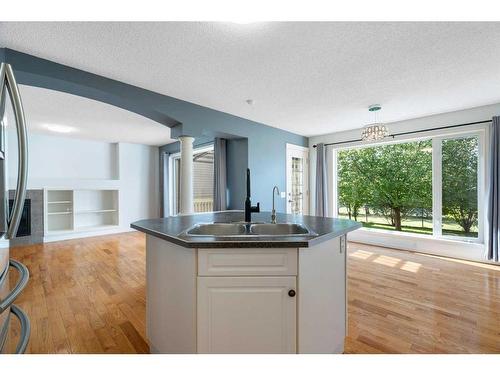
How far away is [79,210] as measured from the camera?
576 centimetres

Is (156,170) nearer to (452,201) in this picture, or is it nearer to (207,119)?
(207,119)

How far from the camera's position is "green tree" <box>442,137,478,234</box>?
149 inches

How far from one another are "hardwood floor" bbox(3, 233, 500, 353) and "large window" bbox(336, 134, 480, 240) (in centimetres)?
77

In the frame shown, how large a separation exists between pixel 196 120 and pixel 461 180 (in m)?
4.19

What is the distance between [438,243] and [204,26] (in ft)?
14.9

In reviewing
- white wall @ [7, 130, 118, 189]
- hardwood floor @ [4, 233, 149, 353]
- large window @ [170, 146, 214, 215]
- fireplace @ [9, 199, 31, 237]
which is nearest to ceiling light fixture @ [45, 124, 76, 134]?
white wall @ [7, 130, 118, 189]

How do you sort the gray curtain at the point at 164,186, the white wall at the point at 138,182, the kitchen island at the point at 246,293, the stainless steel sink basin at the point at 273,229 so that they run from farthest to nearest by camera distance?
the gray curtain at the point at 164,186 < the white wall at the point at 138,182 < the stainless steel sink basin at the point at 273,229 < the kitchen island at the point at 246,293

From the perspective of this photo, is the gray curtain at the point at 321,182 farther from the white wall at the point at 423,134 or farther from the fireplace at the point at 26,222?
the fireplace at the point at 26,222

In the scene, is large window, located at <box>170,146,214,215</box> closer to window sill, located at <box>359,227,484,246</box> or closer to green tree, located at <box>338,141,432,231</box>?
green tree, located at <box>338,141,432,231</box>

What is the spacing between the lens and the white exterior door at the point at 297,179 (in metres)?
5.16

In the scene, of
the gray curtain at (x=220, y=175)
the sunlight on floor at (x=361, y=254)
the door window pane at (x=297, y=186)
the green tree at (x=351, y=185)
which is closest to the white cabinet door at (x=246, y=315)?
the sunlight on floor at (x=361, y=254)

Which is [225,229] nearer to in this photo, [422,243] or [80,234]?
[422,243]

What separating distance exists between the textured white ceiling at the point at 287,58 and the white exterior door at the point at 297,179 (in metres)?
1.91

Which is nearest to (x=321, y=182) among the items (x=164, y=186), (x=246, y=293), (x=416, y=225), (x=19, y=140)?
(x=416, y=225)
